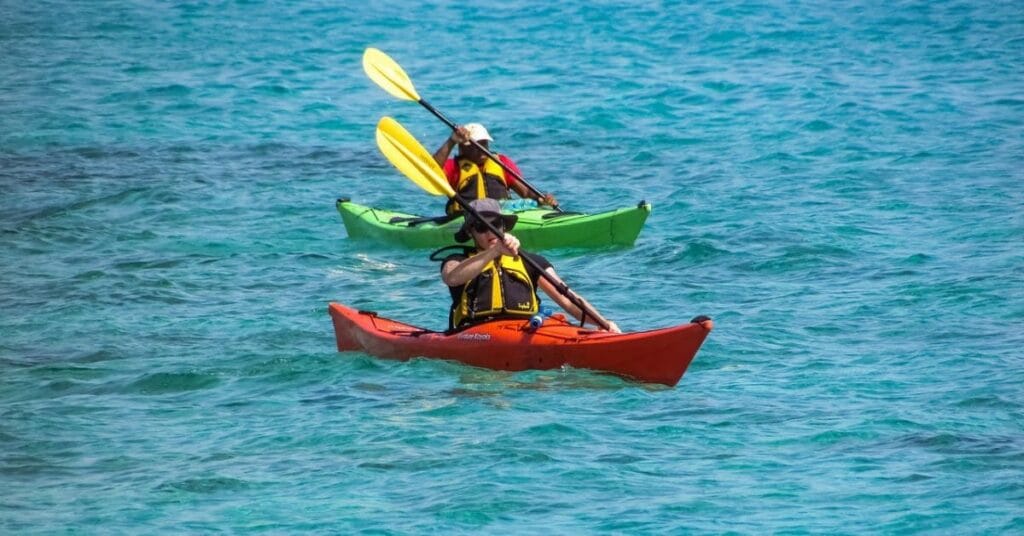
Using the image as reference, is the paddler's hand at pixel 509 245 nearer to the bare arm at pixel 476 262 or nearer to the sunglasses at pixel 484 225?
the bare arm at pixel 476 262

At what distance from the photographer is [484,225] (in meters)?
8.93

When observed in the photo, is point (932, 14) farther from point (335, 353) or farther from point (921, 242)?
point (335, 353)

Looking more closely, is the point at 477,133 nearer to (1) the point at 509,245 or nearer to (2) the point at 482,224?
(2) the point at 482,224

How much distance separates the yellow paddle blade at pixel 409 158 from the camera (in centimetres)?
1019

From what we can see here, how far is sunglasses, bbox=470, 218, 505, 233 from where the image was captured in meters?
9.00

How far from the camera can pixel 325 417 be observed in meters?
8.63

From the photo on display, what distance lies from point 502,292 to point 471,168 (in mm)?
4068

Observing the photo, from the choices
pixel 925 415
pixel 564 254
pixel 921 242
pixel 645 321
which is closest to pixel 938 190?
pixel 921 242

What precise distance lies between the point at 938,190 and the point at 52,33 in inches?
624

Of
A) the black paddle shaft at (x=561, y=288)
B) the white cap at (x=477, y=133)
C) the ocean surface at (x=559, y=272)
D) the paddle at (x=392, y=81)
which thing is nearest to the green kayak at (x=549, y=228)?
the ocean surface at (x=559, y=272)

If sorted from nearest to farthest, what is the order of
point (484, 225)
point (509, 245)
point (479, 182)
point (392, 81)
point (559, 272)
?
point (509, 245)
point (484, 225)
point (559, 272)
point (479, 182)
point (392, 81)

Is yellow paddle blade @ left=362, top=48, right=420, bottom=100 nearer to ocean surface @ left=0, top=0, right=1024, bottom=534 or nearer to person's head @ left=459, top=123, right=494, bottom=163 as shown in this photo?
person's head @ left=459, top=123, right=494, bottom=163

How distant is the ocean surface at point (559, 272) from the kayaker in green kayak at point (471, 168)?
773mm

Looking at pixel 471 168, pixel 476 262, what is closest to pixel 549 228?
pixel 471 168
